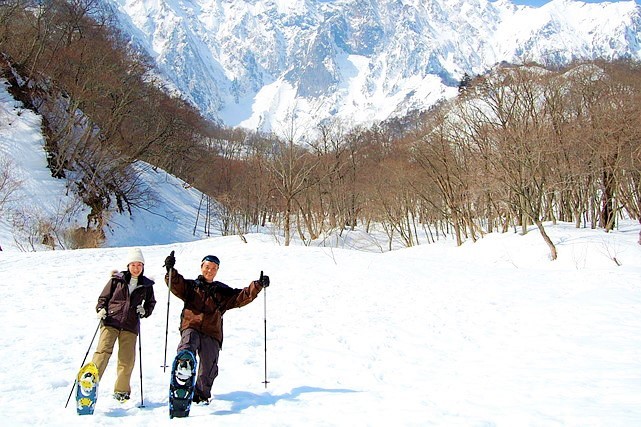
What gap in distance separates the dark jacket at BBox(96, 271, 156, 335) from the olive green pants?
0.25 feet

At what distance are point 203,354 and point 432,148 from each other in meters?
25.7

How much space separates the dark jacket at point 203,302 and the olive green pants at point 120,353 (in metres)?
0.64

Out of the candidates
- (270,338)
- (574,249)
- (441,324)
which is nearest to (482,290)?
(441,324)

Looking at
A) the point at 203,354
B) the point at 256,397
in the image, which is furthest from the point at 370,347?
the point at 203,354

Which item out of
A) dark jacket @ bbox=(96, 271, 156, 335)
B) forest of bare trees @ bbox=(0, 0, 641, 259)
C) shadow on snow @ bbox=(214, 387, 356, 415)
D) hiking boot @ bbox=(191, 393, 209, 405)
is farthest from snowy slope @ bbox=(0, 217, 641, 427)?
forest of bare trees @ bbox=(0, 0, 641, 259)

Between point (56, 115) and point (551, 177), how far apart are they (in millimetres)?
32510

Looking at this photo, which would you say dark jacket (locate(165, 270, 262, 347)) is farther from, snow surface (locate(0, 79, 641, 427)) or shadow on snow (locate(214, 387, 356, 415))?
snow surface (locate(0, 79, 641, 427))

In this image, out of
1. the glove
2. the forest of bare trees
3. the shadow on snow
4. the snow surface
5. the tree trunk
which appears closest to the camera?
the snow surface

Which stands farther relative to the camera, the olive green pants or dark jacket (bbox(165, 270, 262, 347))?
dark jacket (bbox(165, 270, 262, 347))

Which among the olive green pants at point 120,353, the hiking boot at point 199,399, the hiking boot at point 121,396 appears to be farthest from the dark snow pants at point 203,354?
the hiking boot at point 121,396

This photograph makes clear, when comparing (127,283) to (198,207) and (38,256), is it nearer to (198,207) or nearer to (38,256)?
(38,256)

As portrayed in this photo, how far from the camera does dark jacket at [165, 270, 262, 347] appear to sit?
17.0 feet

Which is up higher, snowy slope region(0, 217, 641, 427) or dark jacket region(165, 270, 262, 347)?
dark jacket region(165, 270, 262, 347)

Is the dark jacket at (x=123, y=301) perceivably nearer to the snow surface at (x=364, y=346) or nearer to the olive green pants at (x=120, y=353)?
the olive green pants at (x=120, y=353)
